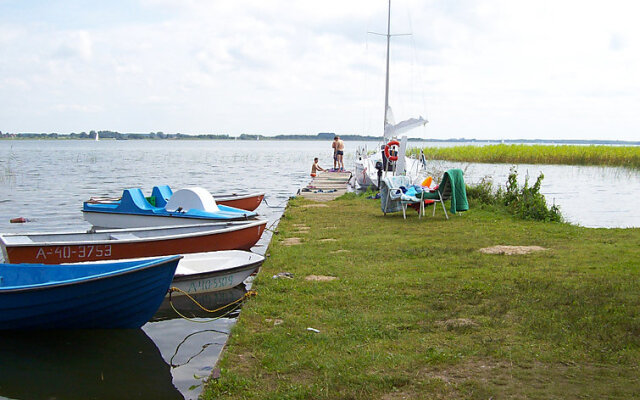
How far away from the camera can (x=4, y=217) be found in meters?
18.5

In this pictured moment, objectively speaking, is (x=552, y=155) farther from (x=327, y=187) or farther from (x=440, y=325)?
(x=440, y=325)

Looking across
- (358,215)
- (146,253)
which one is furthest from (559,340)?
(358,215)

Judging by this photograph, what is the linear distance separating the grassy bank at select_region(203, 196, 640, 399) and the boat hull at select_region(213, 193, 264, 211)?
7046 millimetres

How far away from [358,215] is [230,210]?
308cm

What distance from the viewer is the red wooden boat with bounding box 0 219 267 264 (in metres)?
9.32

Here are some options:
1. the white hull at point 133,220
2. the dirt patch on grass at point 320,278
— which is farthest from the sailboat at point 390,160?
the dirt patch on grass at point 320,278

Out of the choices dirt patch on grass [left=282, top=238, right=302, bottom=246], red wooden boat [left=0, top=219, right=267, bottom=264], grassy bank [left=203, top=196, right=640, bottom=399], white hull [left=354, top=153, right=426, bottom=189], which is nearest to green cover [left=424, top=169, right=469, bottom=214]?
grassy bank [left=203, top=196, right=640, bottom=399]

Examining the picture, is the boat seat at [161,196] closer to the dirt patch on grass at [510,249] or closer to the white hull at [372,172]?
the dirt patch on grass at [510,249]

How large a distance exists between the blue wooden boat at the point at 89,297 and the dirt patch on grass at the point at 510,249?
505cm

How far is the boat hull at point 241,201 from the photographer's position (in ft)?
54.4

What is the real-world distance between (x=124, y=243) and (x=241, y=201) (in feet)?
24.6

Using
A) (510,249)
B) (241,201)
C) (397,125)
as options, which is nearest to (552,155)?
(397,125)

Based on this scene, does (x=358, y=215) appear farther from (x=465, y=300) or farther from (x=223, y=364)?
(x=223, y=364)

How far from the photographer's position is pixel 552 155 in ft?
149
